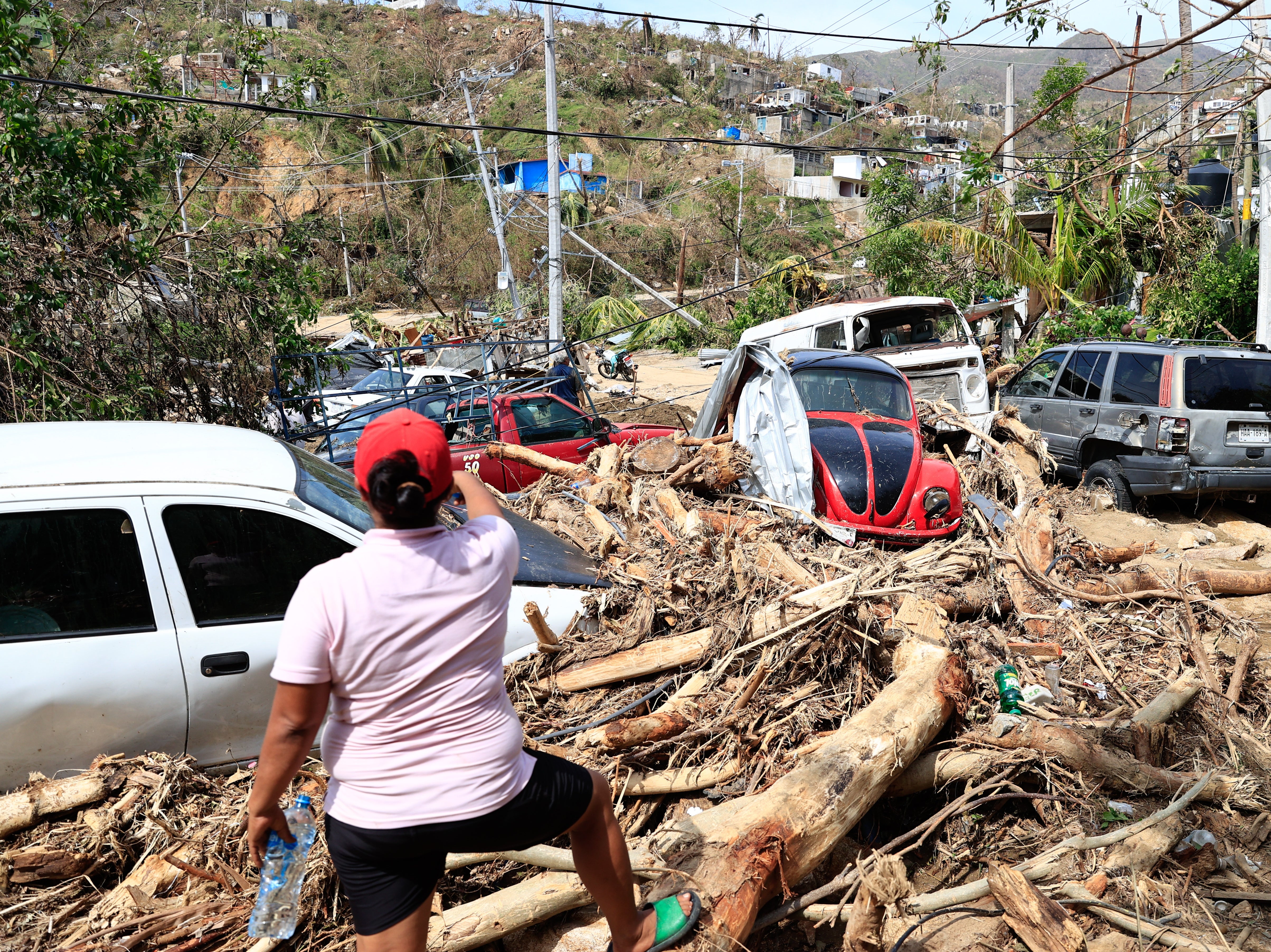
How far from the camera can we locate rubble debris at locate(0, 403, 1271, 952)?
3.05 metres

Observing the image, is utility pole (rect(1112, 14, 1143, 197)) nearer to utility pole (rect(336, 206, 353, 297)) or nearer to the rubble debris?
the rubble debris

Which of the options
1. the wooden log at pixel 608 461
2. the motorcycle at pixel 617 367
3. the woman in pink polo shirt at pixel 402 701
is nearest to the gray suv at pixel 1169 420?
the wooden log at pixel 608 461

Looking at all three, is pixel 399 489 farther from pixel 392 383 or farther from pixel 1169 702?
pixel 392 383

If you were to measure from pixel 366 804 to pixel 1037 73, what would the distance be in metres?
178

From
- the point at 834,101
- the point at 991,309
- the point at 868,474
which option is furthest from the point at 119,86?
the point at 834,101

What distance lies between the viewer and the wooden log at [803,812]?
9.50 ft

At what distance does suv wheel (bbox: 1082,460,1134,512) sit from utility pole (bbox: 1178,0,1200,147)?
3140mm

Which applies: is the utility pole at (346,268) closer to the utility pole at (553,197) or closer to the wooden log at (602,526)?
the utility pole at (553,197)

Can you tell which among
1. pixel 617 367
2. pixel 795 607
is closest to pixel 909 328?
pixel 795 607

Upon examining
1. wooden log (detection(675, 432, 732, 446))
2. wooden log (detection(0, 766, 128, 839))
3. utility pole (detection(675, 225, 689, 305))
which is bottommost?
wooden log (detection(0, 766, 128, 839))

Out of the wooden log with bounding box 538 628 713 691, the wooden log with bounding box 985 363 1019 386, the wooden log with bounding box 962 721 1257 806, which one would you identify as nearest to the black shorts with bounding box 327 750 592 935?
the wooden log with bounding box 538 628 713 691

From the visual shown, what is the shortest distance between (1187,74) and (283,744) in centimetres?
803

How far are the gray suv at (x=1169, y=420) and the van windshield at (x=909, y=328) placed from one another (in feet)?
9.38

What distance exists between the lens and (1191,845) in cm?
378
